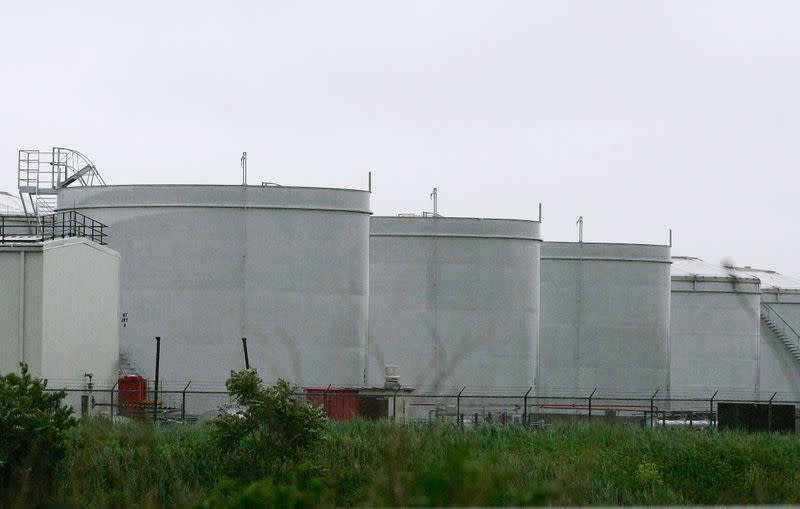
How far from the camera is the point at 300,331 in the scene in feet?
116

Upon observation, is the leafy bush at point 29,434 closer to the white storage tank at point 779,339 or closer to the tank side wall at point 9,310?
the tank side wall at point 9,310

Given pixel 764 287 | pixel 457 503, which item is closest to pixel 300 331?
pixel 457 503

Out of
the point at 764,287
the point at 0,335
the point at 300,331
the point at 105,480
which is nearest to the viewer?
the point at 105,480

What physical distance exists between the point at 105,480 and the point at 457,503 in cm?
1888

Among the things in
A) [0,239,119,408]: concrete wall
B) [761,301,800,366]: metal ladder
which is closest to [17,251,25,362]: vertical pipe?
[0,239,119,408]: concrete wall

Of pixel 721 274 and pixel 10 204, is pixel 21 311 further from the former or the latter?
pixel 721 274

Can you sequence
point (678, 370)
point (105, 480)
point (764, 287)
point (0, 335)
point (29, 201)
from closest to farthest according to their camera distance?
point (105, 480), point (0, 335), point (29, 201), point (678, 370), point (764, 287)

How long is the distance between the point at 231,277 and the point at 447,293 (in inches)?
333

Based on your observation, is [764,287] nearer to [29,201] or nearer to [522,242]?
[522,242]

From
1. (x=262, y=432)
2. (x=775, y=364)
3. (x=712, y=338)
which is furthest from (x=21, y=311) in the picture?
(x=775, y=364)

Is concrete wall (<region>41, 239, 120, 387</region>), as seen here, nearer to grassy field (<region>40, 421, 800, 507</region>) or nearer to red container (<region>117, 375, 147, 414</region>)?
red container (<region>117, 375, 147, 414</region>)

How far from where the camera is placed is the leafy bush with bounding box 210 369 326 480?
81.9 feet

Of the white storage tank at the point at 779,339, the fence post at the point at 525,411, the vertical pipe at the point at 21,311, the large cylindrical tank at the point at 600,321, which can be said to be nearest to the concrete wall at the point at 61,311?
the vertical pipe at the point at 21,311

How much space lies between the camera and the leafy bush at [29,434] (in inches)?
901
